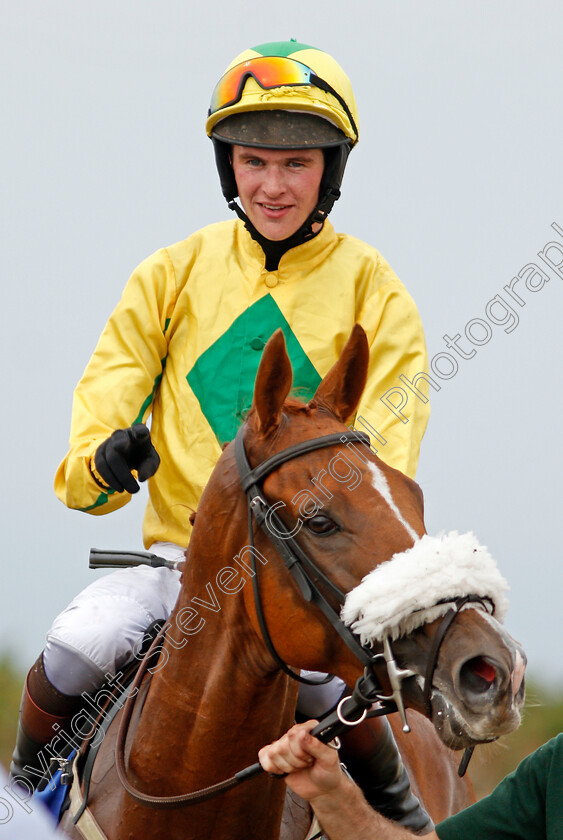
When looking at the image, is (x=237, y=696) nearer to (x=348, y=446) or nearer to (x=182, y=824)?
(x=182, y=824)

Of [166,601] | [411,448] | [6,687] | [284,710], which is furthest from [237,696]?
[6,687]

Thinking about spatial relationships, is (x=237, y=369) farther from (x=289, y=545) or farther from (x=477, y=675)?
(x=477, y=675)

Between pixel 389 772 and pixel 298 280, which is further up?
pixel 298 280

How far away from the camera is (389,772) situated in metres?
3.55

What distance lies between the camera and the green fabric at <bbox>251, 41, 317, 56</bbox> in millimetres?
4160

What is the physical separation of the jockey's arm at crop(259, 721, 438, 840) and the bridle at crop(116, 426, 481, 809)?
64 millimetres

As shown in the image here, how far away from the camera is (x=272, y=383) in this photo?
10.0ft

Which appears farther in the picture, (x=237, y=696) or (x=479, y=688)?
(x=237, y=696)

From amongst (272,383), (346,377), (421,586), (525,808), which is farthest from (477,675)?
(346,377)

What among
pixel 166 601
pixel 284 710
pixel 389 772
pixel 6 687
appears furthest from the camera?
pixel 6 687

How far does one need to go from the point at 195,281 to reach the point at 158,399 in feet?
1.65

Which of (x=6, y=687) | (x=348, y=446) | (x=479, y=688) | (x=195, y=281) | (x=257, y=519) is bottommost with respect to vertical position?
(x=6, y=687)

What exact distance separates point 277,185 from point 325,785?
225 cm

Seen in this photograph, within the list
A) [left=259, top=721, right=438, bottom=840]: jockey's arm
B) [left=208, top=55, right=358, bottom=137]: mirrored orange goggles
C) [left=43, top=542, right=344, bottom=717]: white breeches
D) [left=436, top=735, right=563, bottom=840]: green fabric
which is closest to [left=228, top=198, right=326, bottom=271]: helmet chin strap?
[left=208, top=55, right=358, bottom=137]: mirrored orange goggles
